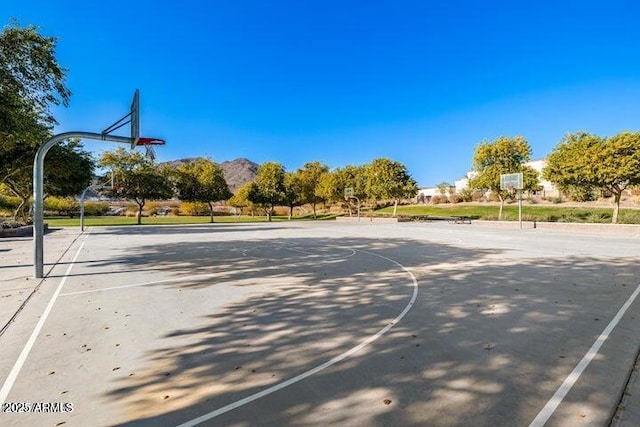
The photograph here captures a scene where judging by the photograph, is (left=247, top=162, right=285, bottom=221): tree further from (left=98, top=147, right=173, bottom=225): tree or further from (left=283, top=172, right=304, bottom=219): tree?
(left=98, top=147, right=173, bottom=225): tree

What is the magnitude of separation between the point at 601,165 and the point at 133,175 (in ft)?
142

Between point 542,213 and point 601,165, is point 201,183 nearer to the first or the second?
point 542,213

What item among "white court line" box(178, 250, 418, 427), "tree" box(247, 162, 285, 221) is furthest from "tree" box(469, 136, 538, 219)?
"white court line" box(178, 250, 418, 427)

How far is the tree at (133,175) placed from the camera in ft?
131

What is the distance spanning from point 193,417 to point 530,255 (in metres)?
14.2

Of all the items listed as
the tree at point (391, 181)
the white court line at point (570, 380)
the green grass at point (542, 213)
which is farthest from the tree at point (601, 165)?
the white court line at point (570, 380)

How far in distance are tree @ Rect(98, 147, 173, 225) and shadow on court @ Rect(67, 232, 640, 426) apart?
35694mm

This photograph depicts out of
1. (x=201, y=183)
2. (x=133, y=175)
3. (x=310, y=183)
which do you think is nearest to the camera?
(x=133, y=175)

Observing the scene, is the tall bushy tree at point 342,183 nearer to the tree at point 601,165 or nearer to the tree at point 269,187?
the tree at point 269,187

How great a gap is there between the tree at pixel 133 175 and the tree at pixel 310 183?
21.2 meters

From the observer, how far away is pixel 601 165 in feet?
84.2

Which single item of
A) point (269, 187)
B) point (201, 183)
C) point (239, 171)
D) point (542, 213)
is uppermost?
point (239, 171)

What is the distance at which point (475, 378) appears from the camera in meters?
4.06

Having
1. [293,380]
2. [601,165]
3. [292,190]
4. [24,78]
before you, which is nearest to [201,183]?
[292,190]
